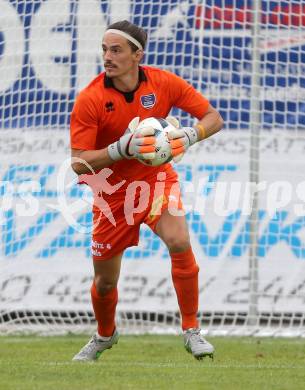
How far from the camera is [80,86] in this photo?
10680 millimetres

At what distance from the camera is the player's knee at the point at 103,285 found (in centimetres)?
751

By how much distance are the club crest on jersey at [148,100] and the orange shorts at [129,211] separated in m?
0.49

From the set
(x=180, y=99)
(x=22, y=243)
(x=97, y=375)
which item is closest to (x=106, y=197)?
(x=180, y=99)

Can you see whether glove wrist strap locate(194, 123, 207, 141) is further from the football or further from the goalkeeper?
the football

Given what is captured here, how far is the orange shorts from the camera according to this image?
23.7ft

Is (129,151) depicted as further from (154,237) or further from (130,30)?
(154,237)

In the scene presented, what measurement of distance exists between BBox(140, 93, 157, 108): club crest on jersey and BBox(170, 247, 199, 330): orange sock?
95 cm

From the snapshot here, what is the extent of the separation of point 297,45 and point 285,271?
2.08 metres

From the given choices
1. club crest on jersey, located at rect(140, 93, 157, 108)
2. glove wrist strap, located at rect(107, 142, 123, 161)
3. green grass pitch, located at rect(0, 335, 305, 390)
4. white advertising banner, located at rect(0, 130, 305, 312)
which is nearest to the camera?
green grass pitch, located at rect(0, 335, 305, 390)

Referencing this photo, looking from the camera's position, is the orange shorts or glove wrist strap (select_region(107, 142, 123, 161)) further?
the orange shorts

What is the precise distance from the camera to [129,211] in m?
7.33

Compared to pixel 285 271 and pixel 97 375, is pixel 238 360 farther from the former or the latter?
pixel 285 271

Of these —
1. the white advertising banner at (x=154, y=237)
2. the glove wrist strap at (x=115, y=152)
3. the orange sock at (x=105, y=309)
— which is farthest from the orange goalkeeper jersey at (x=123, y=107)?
the white advertising banner at (x=154, y=237)

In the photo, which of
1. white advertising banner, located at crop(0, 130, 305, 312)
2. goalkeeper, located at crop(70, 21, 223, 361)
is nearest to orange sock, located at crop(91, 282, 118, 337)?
goalkeeper, located at crop(70, 21, 223, 361)
